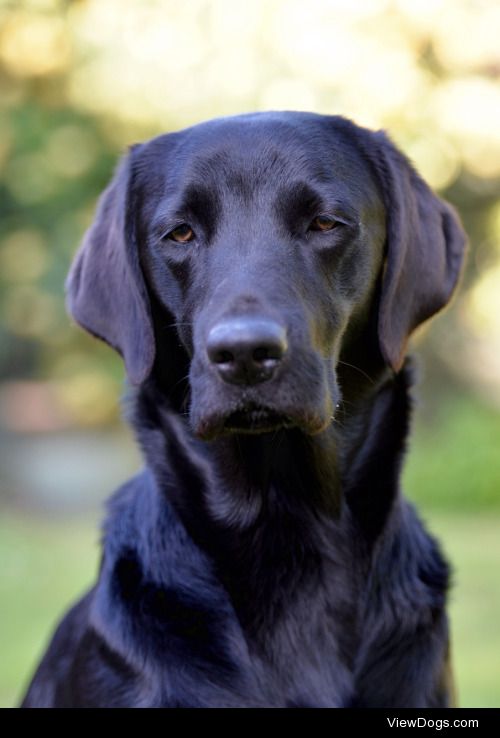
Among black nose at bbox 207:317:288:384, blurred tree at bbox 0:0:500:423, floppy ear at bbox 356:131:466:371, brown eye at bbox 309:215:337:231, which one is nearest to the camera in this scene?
black nose at bbox 207:317:288:384

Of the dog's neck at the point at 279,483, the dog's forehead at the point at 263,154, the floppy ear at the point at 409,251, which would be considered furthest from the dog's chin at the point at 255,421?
the dog's forehead at the point at 263,154

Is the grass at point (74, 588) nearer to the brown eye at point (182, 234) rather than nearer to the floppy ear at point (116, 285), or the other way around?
the floppy ear at point (116, 285)

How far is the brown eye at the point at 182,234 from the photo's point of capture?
331 cm

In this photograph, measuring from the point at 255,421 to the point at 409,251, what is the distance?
2.81 feet

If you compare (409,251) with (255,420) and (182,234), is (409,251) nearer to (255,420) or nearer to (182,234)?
(182,234)

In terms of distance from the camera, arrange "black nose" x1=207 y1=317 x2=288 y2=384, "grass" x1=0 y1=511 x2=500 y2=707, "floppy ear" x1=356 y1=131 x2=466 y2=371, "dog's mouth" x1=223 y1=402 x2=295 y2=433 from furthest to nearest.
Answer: "grass" x1=0 y1=511 x2=500 y2=707, "floppy ear" x1=356 y1=131 x2=466 y2=371, "dog's mouth" x1=223 y1=402 x2=295 y2=433, "black nose" x1=207 y1=317 x2=288 y2=384

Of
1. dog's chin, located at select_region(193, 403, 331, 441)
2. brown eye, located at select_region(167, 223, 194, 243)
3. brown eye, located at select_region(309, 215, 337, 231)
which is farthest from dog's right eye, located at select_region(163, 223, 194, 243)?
dog's chin, located at select_region(193, 403, 331, 441)

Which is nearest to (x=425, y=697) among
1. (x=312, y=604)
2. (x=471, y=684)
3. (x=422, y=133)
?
(x=312, y=604)

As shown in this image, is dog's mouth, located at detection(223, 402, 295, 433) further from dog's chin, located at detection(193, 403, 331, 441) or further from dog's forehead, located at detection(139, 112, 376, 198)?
dog's forehead, located at detection(139, 112, 376, 198)

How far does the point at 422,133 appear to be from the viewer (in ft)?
45.7

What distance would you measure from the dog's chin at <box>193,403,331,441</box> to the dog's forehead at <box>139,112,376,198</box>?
0.72 metres

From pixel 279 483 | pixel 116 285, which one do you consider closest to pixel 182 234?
pixel 116 285

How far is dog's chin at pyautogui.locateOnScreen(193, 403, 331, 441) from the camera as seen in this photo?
115 inches
